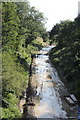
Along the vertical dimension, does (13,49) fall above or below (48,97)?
above

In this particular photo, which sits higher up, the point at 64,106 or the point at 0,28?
the point at 0,28

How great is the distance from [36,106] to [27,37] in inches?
897

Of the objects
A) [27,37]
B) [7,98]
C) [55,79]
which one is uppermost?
[27,37]

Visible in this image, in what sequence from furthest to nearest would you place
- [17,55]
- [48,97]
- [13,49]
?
[17,55], [13,49], [48,97]

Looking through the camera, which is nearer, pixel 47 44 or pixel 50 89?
pixel 50 89

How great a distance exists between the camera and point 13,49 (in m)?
29.7

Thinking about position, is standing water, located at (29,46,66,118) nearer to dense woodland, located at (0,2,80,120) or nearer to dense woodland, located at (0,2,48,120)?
dense woodland, located at (0,2,80,120)

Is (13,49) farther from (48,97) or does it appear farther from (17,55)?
(48,97)

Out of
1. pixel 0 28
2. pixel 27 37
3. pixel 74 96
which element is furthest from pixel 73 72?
pixel 27 37

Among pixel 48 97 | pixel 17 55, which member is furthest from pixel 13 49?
pixel 48 97

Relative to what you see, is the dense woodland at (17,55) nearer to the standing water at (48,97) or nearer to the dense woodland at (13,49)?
the dense woodland at (13,49)

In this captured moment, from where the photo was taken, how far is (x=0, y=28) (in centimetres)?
2638

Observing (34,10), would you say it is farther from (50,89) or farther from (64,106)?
(64,106)

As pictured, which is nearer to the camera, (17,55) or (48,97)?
(48,97)
